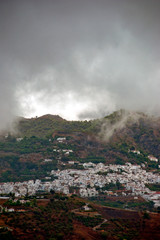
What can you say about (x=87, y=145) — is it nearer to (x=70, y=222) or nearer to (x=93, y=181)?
(x=93, y=181)

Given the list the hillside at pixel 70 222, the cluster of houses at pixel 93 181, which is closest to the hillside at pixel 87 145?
the cluster of houses at pixel 93 181

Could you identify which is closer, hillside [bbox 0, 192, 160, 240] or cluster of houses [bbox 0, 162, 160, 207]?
hillside [bbox 0, 192, 160, 240]

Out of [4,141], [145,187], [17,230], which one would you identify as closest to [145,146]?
[145,187]

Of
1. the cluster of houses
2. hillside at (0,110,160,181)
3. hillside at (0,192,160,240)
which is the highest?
hillside at (0,110,160,181)

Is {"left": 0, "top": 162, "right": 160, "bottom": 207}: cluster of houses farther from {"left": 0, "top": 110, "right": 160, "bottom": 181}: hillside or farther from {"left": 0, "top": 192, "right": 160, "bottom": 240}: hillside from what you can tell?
{"left": 0, "top": 192, "right": 160, "bottom": 240}: hillside

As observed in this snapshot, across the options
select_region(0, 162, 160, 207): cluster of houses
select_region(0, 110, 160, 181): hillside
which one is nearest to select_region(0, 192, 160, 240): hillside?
select_region(0, 162, 160, 207): cluster of houses

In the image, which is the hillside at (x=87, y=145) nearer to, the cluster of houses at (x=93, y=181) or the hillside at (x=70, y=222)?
the cluster of houses at (x=93, y=181)

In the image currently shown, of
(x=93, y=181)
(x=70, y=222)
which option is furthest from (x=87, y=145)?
(x=70, y=222)

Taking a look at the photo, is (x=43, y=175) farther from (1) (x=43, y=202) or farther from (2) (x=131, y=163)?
(1) (x=43, y=202)
